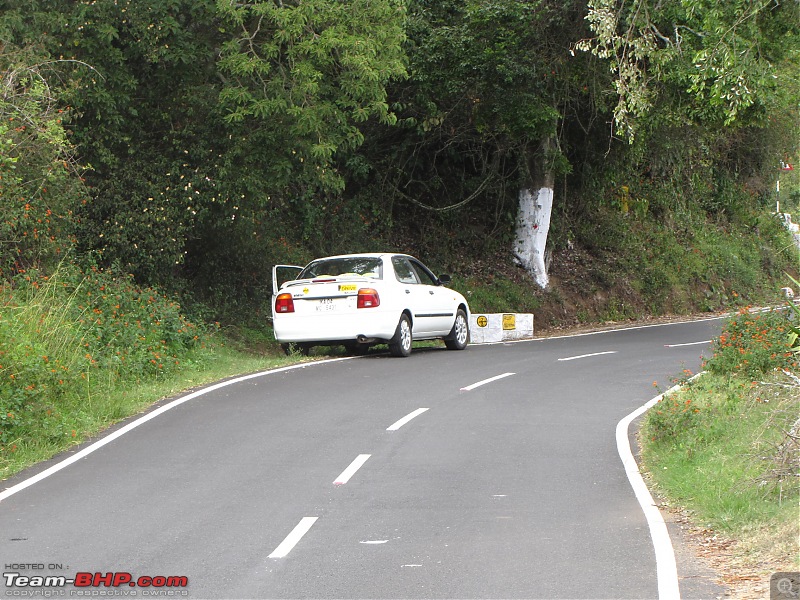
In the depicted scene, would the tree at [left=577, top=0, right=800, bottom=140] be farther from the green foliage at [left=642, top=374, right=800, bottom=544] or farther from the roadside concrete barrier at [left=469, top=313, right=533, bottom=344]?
the roadside concrete barrier at [left=469, top=313, right=533, bottom=344]

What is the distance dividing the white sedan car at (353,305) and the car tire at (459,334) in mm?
1393

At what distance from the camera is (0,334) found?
39.9ft

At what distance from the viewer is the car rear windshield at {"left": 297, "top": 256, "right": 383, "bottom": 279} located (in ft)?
61.5

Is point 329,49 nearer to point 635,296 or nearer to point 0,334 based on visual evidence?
point 0,334

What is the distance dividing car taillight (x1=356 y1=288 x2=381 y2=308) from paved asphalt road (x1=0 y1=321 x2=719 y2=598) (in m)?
3.50

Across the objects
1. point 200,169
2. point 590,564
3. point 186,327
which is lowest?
point 590,564

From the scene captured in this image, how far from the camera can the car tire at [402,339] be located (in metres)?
18.5

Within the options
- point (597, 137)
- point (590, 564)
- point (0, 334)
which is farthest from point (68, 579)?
point (597, 137)

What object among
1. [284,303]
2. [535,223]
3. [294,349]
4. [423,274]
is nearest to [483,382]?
[284,303]

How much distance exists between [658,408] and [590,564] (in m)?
4.71

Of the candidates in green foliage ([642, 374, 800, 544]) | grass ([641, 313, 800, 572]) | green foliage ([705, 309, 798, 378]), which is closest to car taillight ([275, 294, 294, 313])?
green foliage ([705, 309, 798, 378])

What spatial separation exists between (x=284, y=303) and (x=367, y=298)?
1462 millimetres

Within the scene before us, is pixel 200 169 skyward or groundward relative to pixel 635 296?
skyward
